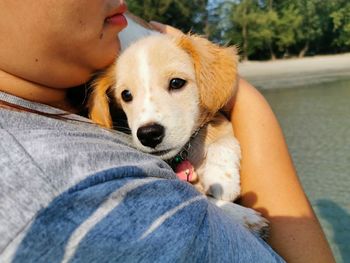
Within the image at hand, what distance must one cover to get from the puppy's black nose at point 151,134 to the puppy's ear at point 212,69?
0.32m

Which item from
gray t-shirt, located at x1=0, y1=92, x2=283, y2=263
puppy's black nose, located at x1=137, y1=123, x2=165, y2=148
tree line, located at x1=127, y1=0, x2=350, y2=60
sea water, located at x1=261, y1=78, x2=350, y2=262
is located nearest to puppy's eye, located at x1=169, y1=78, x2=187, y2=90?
puppy's black nose, located at x1=137, y1=123, x2=165, y2=148

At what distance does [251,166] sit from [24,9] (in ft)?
3.43

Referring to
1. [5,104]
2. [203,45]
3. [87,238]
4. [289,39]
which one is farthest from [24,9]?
[289,39]

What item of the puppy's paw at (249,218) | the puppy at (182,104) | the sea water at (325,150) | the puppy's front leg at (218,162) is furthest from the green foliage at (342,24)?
the puppy's paw at (249,218)

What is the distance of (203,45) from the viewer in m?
2.34

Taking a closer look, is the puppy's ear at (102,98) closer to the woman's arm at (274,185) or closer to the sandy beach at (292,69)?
the woman's arm at (274,185)

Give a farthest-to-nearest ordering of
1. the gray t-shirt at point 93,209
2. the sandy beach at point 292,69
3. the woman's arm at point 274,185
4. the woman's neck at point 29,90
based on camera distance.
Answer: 1. the sandy beach at point 292,69
2. the woman's arm at point 274,185
3. the woman's neck at point 29,90
4. the gray t-shirt at point 93,209

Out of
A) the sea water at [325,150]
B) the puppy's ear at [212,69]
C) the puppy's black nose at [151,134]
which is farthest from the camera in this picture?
the sea water at [325,150]

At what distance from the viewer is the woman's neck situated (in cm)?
146

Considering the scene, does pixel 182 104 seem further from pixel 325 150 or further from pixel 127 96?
pixel 325 150

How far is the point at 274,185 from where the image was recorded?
1766 millimetres

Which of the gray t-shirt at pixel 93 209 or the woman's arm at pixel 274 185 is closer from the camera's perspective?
the gray t-shirt at pixel 93 209

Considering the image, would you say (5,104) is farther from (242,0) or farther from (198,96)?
(242,0)

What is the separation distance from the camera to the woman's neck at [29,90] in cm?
146
